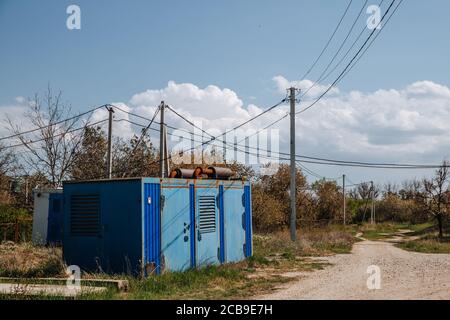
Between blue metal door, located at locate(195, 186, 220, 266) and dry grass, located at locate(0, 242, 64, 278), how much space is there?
3527 mm

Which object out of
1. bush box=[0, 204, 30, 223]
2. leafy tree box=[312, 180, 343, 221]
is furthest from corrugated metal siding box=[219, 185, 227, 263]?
leafy tree box=[312, 180, 343, 221]

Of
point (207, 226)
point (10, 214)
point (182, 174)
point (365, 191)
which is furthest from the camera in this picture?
point (365, 191)

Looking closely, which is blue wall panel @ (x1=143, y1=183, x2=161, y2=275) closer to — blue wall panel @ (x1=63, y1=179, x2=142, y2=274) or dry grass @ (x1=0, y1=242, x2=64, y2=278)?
blue wall panel @ (x1=63, y1=179, x2=142, y2=274)

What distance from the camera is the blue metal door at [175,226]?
469 inches

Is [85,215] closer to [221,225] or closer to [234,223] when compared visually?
[221,225]

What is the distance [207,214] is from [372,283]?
478 cm

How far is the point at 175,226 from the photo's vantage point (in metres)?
12.3

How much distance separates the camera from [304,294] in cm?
981

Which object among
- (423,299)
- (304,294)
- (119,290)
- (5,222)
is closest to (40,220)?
(5,222)

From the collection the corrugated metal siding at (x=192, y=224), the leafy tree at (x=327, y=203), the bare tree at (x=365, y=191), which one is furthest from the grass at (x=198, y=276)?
the bare tree at (x=365, y=191)

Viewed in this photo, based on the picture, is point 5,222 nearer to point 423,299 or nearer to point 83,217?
point 83,217

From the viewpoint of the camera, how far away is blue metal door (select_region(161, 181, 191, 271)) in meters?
11.9

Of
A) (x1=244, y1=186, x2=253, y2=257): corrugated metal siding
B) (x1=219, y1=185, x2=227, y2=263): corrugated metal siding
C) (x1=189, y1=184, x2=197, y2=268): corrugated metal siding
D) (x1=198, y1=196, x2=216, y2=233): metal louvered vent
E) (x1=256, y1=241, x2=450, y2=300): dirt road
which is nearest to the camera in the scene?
(x1=256, y1=241, x2=450, y2=300): dirt road

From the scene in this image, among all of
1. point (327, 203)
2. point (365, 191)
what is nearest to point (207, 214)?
point (327, 203)
